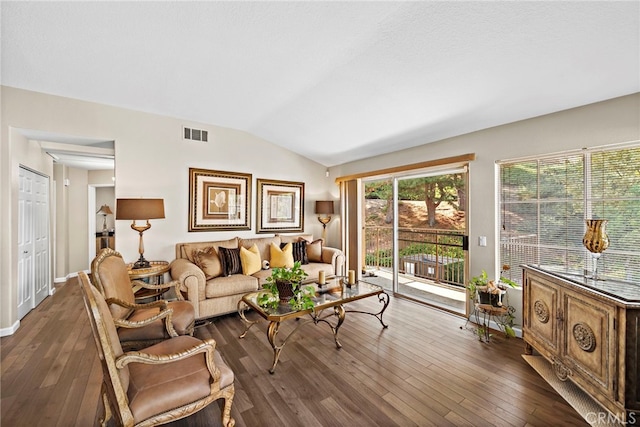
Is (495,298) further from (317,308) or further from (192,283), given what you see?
(192,283)

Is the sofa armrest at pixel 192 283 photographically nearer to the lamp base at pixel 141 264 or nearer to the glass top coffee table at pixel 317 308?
the lamp base at pixel 141 264

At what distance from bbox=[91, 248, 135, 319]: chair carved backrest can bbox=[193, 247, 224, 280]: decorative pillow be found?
1263mm

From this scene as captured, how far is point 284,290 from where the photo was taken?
2652mm

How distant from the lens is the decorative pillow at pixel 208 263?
11.8 ft

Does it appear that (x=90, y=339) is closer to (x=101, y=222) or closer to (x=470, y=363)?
(x=470, y=363)

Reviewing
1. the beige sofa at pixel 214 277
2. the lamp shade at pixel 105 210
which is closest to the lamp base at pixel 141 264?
the beige sofa at pixel 214 277

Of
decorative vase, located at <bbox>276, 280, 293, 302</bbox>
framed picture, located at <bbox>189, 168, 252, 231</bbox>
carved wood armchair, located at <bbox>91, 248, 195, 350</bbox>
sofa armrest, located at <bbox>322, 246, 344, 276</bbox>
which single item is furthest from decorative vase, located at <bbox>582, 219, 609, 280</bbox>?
framed picture, located at <bbox>189, 168, 252, 231</bbox>

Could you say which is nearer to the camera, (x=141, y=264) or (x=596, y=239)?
(x=596, y=239)

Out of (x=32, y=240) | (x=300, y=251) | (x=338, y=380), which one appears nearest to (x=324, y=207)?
(x=300, y=251)

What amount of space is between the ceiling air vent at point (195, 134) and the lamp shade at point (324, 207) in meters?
2.30

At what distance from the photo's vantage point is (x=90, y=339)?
2926 millimetres

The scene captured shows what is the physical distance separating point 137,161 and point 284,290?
2839mm

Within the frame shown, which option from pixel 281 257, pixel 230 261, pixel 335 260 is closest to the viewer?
pixel 230 261

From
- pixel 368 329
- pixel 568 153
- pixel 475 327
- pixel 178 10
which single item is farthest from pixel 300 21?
pixel 475 327
